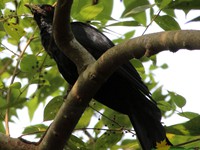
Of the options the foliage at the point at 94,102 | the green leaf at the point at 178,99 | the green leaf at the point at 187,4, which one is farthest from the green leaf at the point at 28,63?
the green leaf at the point at 187,4

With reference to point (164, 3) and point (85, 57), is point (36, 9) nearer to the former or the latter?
point (85, 57)

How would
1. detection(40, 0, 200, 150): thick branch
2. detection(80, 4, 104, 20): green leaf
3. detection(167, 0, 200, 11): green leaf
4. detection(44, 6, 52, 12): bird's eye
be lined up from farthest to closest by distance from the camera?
1. detection(44, 6, 52, 12): bird's eye
2. detection(80, 4, 104, 20): green leaf
3. detection(167, 0, 200, 11): green leaf
4. detection(40, 0, 200, 150): thick branch

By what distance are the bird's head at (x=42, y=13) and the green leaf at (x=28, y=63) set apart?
0.50m

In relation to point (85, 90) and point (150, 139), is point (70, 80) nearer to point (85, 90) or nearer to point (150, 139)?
point (150, 139)

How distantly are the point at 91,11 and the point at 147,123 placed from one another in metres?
0.86

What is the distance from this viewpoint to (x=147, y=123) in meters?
2.97

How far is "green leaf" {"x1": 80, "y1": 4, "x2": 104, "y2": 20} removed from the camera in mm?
2715

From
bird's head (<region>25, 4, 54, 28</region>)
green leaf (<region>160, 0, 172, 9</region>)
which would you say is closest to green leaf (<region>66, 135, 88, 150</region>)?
green leaf (<region>160, 0, 172, 9</region>)

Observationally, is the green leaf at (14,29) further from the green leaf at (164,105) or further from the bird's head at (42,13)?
the green leaf at (164,105)

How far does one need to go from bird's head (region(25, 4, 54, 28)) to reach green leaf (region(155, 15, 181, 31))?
1065 mm

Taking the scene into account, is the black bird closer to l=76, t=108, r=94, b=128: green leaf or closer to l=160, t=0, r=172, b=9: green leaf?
l=76, t=108, r=94, b=128: green leaf

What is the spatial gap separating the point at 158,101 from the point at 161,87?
0.10 metres

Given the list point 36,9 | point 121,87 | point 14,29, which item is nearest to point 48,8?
point 36,9

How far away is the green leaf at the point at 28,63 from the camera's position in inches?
113
